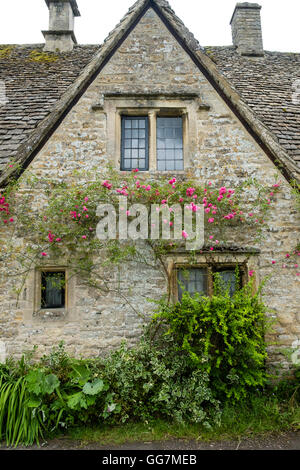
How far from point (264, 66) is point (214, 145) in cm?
→ 451

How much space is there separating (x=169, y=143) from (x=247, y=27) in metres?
6.04

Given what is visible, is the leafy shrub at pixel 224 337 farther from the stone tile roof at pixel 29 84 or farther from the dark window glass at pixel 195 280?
the stone tile roof at pixel 29 84

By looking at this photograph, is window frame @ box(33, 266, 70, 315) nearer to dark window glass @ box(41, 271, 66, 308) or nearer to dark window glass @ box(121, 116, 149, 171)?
dark window glass @ box(41, 271, 66, 308)

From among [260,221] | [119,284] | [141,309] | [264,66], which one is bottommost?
[141,309]

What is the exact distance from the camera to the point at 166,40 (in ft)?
22.5

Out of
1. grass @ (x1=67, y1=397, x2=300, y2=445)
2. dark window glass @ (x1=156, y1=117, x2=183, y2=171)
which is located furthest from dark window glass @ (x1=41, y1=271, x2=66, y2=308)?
dark window glass @ (x1=156, y1=117, x2=183, y2=171)

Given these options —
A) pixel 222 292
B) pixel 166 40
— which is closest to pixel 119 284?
pixel 222 292

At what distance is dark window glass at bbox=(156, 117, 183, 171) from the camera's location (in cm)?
662

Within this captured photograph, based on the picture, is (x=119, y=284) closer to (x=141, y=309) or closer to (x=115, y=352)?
(x=141, y=309)

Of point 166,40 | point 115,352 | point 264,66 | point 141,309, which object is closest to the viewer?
point 115,352

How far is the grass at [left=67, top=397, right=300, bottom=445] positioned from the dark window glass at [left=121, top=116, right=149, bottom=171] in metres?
4.41

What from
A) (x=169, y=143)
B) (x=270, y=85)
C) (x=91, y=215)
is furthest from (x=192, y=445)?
(x=270, y=85)
